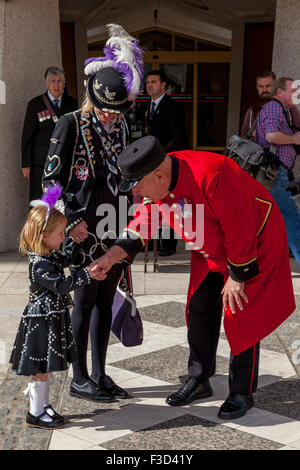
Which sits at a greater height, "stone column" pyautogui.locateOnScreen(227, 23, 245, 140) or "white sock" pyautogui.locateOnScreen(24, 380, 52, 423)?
"stone column" pyautogui.locateOnScreen(227, 23, 245, 140)

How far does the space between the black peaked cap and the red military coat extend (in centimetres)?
16

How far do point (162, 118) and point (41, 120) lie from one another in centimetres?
124

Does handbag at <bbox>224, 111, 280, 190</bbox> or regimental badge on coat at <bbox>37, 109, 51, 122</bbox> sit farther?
regimental badge on coat at <bbox>37, 109, 51, 122</bbox>

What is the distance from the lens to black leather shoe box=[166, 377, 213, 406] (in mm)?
3743

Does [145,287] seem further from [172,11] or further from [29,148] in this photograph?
[172,11]

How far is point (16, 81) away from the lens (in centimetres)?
774

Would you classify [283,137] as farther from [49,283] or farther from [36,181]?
[49,283]

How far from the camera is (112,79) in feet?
11.9

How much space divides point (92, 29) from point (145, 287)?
7498 mm

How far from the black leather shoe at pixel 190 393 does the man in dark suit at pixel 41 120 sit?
408 centimetres
